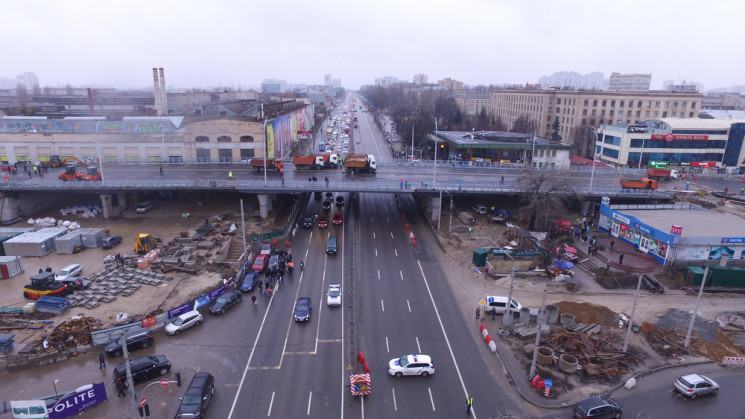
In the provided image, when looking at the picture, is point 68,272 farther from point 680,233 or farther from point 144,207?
point 680,233

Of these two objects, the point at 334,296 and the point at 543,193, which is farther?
Result: the point at 543,193

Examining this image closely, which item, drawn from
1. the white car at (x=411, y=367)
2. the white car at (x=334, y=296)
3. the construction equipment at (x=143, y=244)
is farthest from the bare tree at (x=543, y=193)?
the construction equipment at (x=143, y=244)

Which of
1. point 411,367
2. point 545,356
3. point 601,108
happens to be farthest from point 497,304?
point 601,108

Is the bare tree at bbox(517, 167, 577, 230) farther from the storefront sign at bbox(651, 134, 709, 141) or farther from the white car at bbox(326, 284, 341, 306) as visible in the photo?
the storefront sign at bbox(651, 134, 709, 141)

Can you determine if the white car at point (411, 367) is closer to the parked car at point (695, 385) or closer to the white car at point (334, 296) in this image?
the white car at point (334, 296)

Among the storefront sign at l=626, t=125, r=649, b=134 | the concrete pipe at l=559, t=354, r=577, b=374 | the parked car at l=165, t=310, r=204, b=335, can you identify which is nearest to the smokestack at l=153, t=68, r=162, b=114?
the parked car at l=165, t=310, r=204, b=335

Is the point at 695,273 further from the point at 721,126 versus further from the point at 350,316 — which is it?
the point at 721,126
